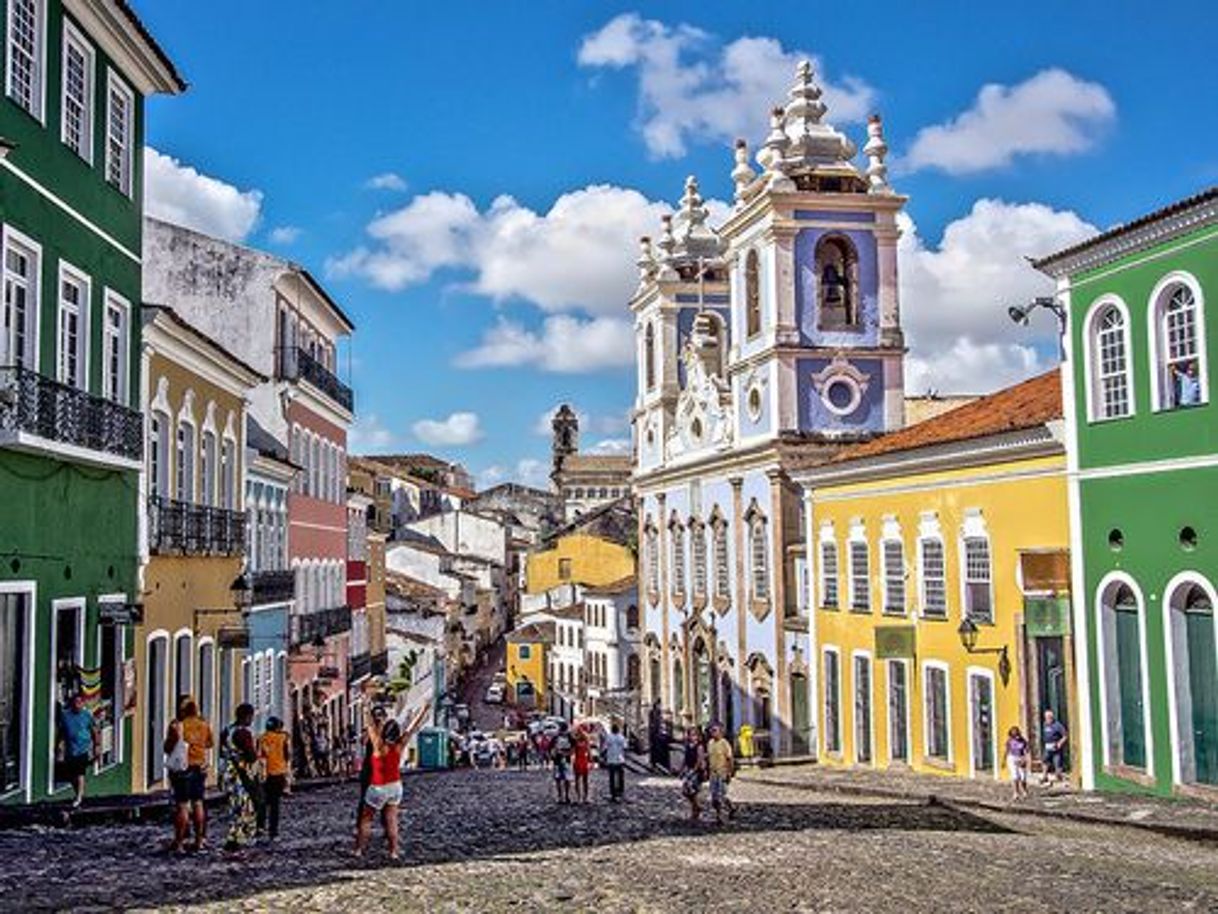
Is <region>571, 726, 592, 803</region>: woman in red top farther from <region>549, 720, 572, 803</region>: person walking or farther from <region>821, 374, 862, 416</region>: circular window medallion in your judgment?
<region>821, 374, 862, 416</region>: circular window medallion

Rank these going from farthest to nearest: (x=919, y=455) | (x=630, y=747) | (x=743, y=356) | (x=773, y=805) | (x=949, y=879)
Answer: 1. (x=630, y=747)
2. (x=743, y=356)
3. (x=919, y=455)
4. (x=773, y=805)
5. (x=949, y=879)

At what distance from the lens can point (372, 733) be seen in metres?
12.8

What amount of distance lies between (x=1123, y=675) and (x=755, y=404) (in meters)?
19.3

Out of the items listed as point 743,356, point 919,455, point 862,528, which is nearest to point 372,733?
point 919,455

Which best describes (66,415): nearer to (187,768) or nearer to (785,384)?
(187,768)

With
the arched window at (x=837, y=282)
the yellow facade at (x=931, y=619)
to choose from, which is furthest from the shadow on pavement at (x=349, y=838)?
the arched window at (x=837, y=282)

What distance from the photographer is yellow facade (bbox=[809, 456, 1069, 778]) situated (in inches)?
918

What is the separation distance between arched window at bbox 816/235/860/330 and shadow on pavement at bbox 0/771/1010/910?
16.4 m

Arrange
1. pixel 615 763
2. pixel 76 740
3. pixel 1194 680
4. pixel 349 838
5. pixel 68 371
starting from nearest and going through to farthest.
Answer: pixel 349 838, pixel 76 740, pixel 68 371, pixel 1194 680, pixel 615 763

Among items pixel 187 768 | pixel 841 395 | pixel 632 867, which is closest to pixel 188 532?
pixel 187 768

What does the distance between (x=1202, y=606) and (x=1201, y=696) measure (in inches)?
43.6

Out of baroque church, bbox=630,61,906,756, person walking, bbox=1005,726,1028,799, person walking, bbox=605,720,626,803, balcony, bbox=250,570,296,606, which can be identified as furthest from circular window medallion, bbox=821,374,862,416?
person walking, bbox=1005,726,1028,799

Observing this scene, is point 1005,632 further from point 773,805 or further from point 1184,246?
point 1184,246

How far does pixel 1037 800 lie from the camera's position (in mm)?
20016
